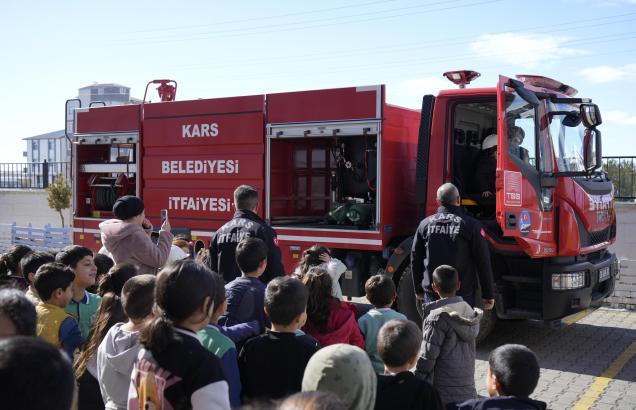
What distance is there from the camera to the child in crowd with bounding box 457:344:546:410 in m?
2.65

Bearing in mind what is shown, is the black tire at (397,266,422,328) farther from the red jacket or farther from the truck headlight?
the red jacket

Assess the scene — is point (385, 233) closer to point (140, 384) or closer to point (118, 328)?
point (118, 328)

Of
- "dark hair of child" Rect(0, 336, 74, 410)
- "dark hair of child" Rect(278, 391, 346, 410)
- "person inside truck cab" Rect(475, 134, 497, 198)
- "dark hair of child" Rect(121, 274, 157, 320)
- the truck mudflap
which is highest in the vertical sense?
"person inside truck cab" Rect(475, 134, 497, 198)

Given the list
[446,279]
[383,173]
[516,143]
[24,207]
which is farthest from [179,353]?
[24,207]

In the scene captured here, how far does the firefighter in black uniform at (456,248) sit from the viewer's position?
5.48 m

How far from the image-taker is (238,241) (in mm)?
5137

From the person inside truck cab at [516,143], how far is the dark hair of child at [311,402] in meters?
5.42

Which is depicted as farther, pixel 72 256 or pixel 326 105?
pixel 326 105

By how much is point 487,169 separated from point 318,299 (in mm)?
3865

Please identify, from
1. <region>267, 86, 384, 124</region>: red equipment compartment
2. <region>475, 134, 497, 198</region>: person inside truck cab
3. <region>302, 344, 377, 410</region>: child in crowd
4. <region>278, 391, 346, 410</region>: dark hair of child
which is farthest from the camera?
<region>267, 86, 384, 124</region>: red equipment compartment

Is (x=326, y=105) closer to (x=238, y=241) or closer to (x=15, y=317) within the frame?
(x=238, y=241)

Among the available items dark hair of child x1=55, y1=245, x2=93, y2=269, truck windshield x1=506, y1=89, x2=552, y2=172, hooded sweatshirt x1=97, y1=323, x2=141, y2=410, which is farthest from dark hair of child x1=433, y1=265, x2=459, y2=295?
truck windshield x1=506, y1=89, x2=552, y2=172

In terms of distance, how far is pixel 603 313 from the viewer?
8.96m

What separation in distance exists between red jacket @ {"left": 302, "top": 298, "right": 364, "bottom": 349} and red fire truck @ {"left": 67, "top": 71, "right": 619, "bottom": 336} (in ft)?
10.2
